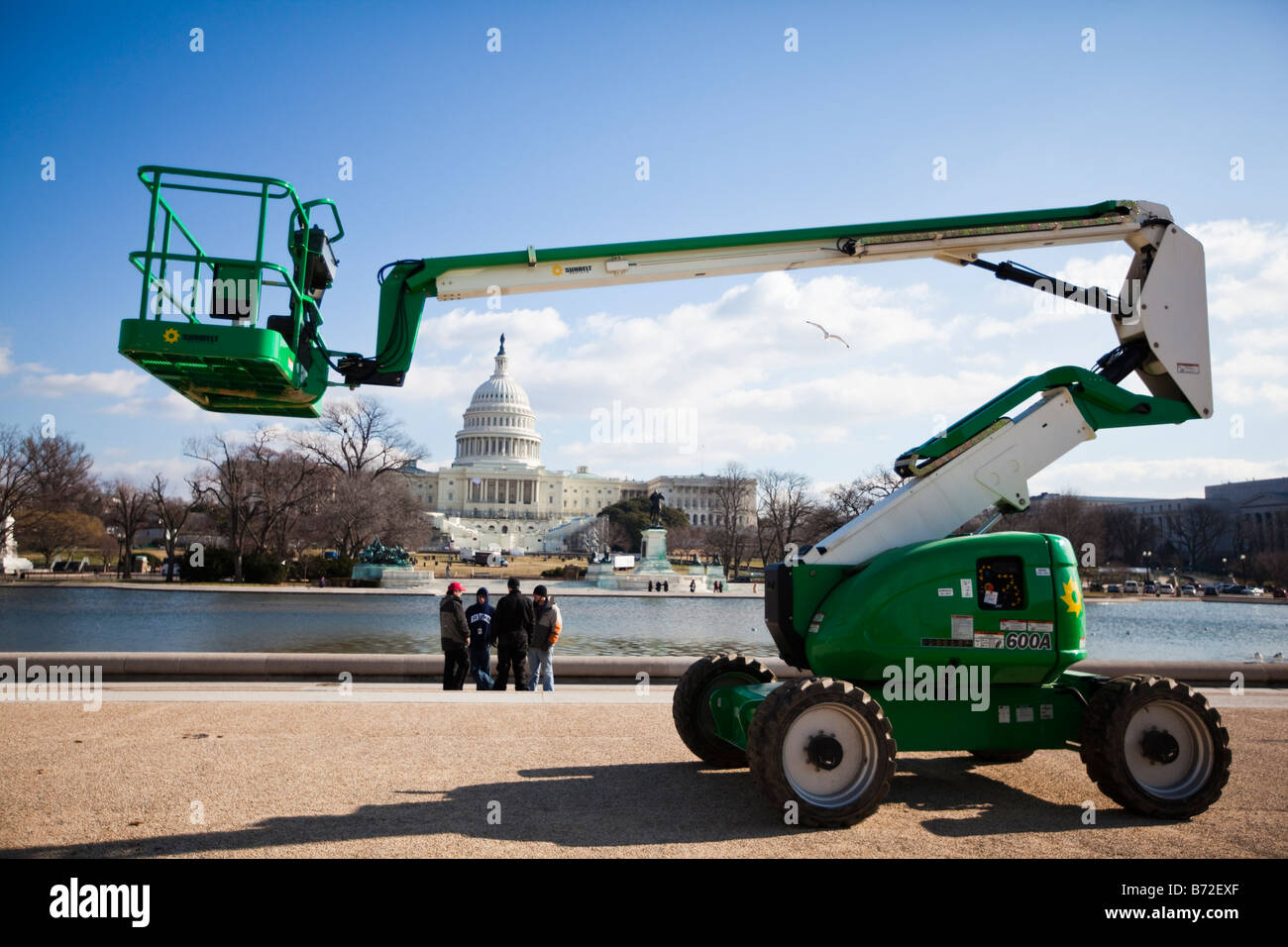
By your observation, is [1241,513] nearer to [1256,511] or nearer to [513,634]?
[1256,511]

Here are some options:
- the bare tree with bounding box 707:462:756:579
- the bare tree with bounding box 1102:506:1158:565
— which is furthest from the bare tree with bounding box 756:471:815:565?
the bare tree with bounding box 1102:506:1158:565

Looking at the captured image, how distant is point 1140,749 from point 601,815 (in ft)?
13.9

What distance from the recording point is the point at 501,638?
1405 centimetres

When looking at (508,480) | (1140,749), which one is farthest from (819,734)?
(508,480)

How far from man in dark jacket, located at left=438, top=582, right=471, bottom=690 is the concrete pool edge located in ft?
3.15

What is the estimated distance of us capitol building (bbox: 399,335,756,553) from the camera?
15550 cm

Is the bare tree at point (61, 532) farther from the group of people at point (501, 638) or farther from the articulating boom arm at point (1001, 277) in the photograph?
the articulating boom arm at point (1001, 277)

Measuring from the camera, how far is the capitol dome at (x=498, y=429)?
520ft

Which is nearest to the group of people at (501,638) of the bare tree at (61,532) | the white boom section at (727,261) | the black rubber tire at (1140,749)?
the white boom section at (727,261)

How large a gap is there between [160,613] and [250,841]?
101 ft

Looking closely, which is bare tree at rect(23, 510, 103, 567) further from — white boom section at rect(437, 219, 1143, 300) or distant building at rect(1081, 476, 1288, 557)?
distant building at rect(1081, 476, 1288, 557)

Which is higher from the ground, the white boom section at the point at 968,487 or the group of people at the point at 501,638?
the white boom section at the point at 968,487
